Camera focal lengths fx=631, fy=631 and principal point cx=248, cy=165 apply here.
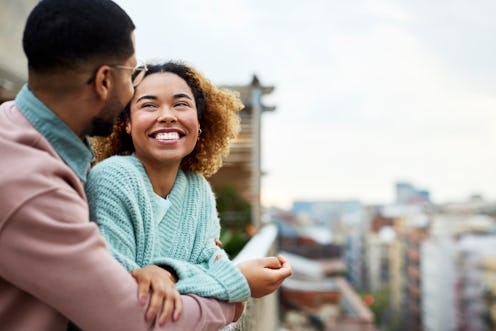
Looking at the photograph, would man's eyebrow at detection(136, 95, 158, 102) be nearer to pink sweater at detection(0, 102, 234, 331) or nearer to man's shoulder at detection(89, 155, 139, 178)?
man's shoulder at detection(89, 155, 139, 178)

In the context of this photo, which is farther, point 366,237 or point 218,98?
point 366,237

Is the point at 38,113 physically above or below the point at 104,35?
below

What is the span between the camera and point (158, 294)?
3.07 ft

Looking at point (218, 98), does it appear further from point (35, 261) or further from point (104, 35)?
point (35, 261)

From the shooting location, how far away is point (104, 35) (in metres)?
0.92

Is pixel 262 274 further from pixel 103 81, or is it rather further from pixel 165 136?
pixel 103 81

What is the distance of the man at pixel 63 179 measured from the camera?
2.72 feet

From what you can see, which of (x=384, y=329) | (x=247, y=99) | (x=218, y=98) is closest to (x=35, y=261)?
(x=218, y=98)

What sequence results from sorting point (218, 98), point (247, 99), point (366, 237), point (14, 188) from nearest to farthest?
point (14, 188) < point (218, 98) < point (247, 99) < point (366, 237)

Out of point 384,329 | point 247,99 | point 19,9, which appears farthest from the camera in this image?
point 384,329

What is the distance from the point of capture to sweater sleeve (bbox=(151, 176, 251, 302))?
40.9 inches

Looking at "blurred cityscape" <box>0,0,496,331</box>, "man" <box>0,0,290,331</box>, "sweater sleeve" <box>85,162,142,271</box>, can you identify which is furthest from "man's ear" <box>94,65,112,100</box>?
"blurred cityscape" <box>0,0,496,331</box>

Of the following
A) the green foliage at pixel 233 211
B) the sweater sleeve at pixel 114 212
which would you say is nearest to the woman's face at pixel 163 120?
the sweater sleeve at pixel 114 212

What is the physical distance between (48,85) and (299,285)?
1984 inches
